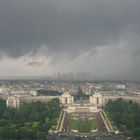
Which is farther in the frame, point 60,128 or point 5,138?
point 60,128

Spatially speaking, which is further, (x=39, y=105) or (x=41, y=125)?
(x=39, y=105)

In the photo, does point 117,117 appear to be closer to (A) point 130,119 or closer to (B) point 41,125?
(A) point 130,119

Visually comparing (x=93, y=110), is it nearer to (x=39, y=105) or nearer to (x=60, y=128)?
(x=39, y=105)

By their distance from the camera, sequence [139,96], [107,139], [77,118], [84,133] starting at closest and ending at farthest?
[107,139], [84,133], [77,118], [139,96]

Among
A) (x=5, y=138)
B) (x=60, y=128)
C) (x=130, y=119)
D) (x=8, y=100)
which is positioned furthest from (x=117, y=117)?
(x=8, y=100)

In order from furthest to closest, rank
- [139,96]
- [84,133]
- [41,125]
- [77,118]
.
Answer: [139,96] → [77,118] → [41,125] → [84,133]

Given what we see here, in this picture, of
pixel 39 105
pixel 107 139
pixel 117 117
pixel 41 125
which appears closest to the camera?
pixel 107 139

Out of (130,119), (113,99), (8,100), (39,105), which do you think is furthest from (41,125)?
(113,99)

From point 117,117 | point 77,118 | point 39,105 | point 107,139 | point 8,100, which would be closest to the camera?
point 107,139
